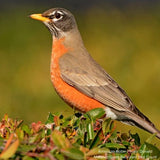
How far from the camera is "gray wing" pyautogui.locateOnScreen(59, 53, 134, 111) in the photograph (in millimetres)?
5406

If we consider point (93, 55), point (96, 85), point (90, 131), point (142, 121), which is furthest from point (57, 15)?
point (93, 55)

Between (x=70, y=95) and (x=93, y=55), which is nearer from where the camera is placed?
(x=70, y=95)

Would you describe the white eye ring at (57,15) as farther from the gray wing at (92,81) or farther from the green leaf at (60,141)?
the green leaf at (60,141)

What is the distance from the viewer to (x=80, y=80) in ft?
18.5

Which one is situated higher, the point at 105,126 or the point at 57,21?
the point at 57,21

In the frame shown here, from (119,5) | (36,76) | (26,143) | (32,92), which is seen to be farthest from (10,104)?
(119,5)

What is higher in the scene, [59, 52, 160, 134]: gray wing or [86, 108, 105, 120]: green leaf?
[59, 52, 160, 134]: gray wing

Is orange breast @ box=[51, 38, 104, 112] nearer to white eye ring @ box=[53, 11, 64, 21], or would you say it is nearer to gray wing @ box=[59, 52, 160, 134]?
gray wing @ box=[59, 52, 160, 134]

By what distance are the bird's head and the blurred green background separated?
1081 millimetres

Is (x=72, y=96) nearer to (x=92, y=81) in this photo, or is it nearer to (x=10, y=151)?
(x=92, y=81)

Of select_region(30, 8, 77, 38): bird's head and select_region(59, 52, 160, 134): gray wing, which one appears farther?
select_region(30, 8, 77, 38): bird's head

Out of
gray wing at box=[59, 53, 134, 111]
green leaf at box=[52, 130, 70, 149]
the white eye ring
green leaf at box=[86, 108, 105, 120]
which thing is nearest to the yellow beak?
the white eye ring

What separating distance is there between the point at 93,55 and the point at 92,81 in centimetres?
391

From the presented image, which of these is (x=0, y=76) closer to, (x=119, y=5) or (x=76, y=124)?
(x=76, y=124)
